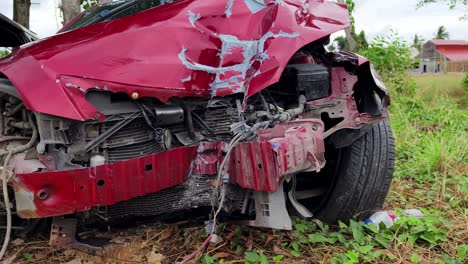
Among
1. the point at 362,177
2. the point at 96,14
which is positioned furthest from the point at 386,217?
the point at 96,14

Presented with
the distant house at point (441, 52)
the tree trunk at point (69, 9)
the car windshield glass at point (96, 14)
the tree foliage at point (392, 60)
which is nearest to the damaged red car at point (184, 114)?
the car windshield glass at point (96, 14)

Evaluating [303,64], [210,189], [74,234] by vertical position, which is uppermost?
[303,64]

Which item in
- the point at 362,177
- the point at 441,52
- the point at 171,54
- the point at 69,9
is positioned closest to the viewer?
the point at 171,54

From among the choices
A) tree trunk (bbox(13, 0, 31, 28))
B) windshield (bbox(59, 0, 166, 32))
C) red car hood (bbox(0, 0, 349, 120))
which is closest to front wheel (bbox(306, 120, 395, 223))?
red car hood (bbox(0, 0, 349, 120))

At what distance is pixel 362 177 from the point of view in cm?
252

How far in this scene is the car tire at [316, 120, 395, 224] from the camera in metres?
2.52

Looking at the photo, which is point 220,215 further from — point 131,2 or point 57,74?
point 131,2


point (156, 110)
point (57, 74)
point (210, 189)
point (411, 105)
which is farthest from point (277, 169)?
point (411, 105)

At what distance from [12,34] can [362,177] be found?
257 centimetres

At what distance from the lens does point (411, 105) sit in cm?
669

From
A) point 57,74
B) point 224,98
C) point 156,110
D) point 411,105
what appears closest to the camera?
point 57,74

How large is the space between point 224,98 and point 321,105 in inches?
20.2

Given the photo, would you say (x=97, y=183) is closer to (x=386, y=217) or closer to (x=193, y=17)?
(x=193, y=17)

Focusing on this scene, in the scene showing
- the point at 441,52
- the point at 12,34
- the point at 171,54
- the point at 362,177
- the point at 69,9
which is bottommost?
the point at 362,177
